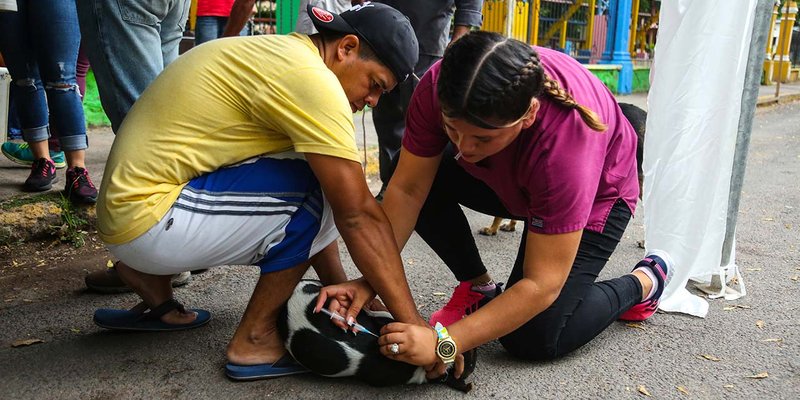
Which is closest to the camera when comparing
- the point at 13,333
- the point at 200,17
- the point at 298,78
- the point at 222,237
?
the point at 298,78

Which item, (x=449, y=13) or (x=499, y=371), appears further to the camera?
(x=449, y=13)

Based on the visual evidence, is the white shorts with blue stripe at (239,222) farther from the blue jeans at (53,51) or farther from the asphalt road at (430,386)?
the blue jeans at (53,51)

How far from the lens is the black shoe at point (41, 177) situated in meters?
3.60

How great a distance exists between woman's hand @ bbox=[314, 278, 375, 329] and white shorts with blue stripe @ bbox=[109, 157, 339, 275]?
135mm

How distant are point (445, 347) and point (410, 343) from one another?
0.10m

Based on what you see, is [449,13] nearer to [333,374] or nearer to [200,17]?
[200,17]

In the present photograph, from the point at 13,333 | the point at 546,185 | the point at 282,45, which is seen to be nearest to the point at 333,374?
the point at 546,185

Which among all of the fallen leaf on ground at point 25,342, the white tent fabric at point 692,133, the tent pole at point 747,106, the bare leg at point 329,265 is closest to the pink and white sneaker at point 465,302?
the bare leg at point 329,265

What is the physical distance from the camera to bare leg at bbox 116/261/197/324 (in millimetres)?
Answer: 2332

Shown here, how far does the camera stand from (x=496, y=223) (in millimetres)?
3871

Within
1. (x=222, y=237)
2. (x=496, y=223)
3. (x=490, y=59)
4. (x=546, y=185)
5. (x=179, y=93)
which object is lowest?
(x=496, y=223)

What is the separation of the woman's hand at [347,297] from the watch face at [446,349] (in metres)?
0.28

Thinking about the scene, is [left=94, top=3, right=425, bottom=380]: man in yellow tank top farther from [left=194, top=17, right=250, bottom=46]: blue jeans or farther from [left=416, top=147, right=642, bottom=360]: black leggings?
[left=194, top=17, right=250, bottom=46]: blue jeans

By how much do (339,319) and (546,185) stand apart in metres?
0.73
